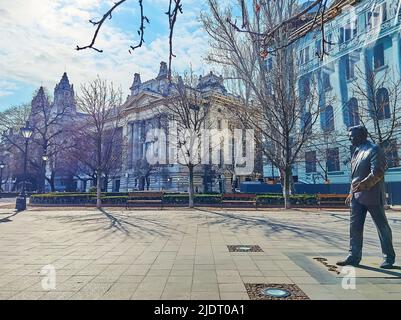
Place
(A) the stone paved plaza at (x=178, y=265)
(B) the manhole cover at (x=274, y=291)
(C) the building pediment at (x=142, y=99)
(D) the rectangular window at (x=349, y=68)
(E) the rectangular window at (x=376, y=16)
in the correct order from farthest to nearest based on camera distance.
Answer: (C) the building pediment at (x=142, y=99)
(D) the rectangular window at (x=349, y=68)
(E) the rectangular window at (x=376, y=16)
(A) the stone paved plaza at (x=178, y=265)
(B) the manhole cover at (x=274, y=291)

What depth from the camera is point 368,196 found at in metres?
5.66

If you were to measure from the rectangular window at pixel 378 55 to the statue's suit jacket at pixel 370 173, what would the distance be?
27267 millimetres

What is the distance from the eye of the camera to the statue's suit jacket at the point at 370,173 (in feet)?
18.0

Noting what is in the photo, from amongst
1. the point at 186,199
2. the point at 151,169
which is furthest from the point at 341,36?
the point at 151,169

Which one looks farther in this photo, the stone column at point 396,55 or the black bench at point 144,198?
the stone column at point 396,55

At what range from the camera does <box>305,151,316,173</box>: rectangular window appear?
104 ft

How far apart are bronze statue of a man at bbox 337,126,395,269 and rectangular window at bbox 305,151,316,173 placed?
80.5ft

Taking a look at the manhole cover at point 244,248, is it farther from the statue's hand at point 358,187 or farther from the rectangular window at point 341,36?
the rectangular window at point 341,36

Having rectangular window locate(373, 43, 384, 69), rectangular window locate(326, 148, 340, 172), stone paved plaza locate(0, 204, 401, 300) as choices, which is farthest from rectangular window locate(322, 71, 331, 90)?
stone paved plaza locate(0, 204, 401, 300)

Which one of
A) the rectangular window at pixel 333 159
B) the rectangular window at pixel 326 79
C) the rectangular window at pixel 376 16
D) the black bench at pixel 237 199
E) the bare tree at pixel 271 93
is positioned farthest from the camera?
the rectangular window at pixel 326 79

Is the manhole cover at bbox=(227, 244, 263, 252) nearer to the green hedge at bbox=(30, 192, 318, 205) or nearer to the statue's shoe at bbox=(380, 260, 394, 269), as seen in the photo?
the statue's shoe at bbox=(380, 260, 394, 269)

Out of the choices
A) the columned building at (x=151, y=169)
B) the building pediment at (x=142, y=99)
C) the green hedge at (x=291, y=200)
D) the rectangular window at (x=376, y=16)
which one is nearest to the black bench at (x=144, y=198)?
the green hedge at (x=291, y=200)

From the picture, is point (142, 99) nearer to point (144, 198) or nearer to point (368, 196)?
point (144, 198)

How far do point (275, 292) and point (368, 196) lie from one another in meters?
2.81
